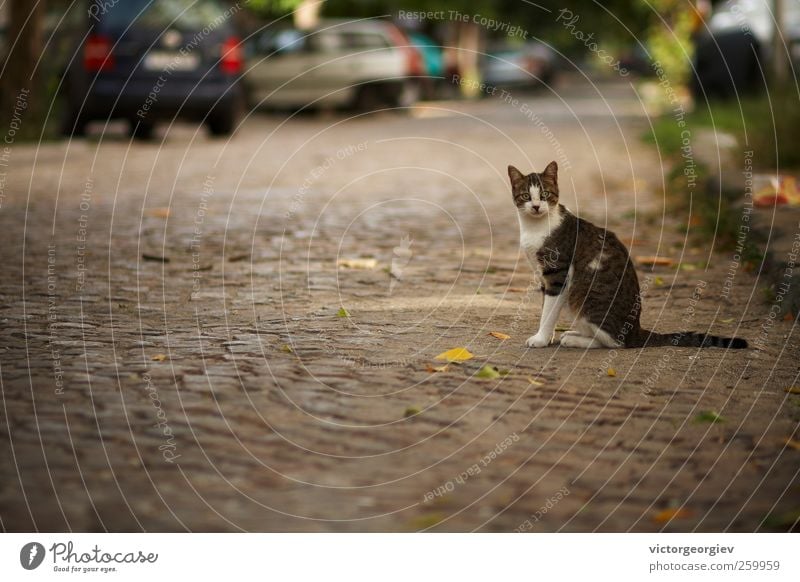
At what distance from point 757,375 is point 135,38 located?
1229 centimetres

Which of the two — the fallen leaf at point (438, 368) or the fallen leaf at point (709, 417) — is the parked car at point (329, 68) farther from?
the fallen leaf at point (709, 417)

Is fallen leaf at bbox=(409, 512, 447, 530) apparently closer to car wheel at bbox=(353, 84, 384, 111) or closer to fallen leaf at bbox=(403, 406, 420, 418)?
fallen leaf at bbox=(403, 406, 420, 418)

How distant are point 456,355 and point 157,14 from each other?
12.0 metres

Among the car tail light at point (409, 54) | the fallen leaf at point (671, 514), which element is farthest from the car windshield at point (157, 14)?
the fallen leaf at point (671, 514)

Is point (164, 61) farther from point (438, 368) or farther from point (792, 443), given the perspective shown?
point (792, 443)

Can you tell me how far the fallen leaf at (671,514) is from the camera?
10.2 feet

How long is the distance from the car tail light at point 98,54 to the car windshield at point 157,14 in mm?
256

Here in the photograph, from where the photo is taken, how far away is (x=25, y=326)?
5199 millimetres

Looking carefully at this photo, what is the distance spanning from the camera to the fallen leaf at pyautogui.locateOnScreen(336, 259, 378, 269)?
22.9ft

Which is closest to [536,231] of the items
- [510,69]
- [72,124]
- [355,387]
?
[355,387]
